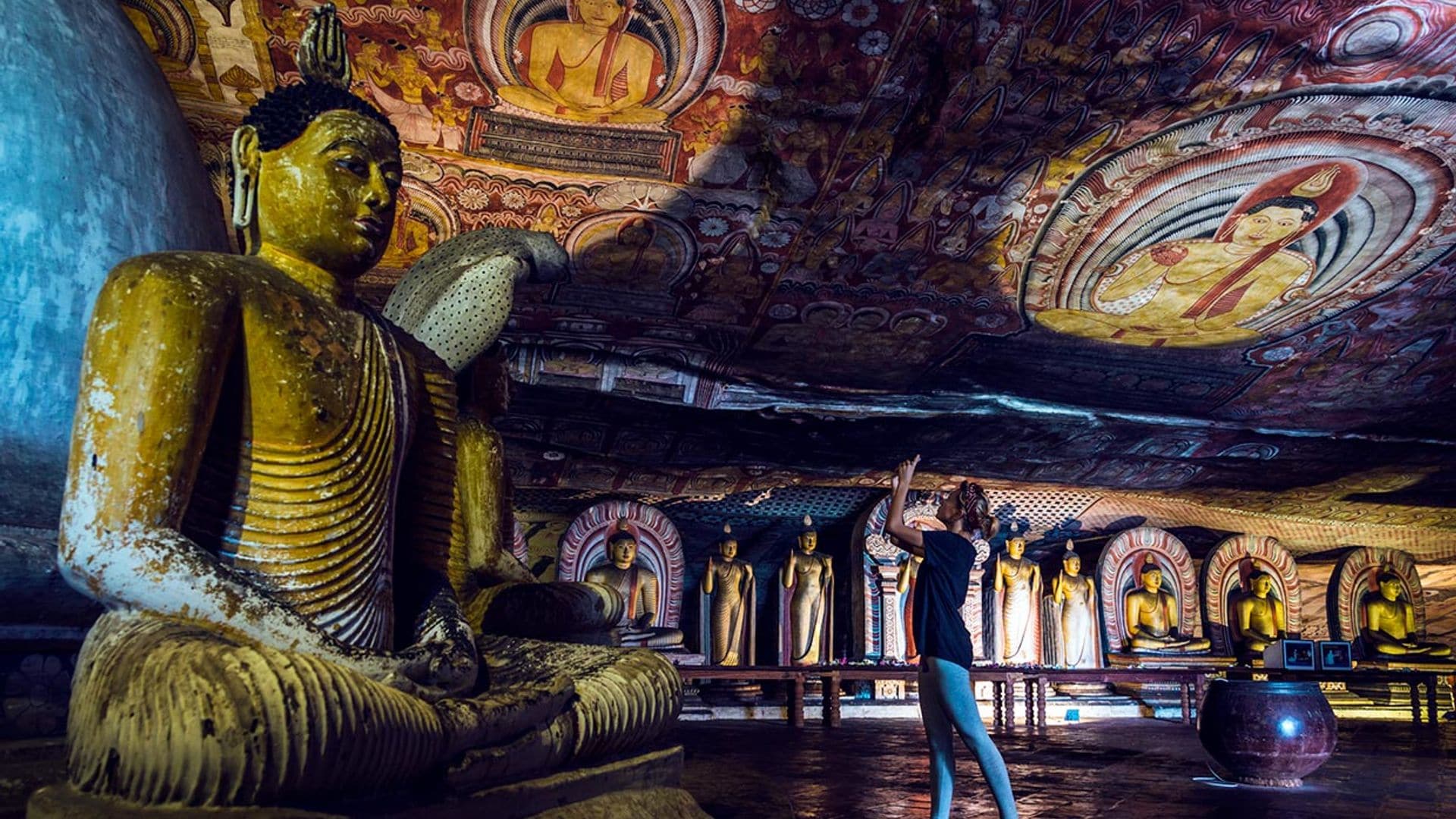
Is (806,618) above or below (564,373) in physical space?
below

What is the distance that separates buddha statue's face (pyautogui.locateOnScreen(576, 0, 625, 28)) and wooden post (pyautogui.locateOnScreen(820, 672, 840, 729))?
5.27 meters

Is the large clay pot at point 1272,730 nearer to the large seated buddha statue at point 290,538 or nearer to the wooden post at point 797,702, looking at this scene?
the large seated buddha statue at point 290,538

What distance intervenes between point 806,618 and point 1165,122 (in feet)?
18.6

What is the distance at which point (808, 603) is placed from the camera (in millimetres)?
9602

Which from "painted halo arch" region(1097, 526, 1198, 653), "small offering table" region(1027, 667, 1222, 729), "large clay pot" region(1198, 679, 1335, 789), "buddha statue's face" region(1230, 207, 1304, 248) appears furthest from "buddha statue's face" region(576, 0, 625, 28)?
"painted halo arch" region(1097, 526, 1198, 653)

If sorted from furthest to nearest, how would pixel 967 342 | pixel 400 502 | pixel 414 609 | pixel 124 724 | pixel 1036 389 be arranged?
pixel 1036 389 → pixel 967 342 → pixel 400 502 → pixel 414 609 → pixel 124 724

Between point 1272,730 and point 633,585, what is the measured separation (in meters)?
5.77

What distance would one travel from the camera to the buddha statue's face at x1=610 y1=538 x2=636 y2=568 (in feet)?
29.5

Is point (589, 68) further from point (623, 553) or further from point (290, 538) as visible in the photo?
point (623, 553)

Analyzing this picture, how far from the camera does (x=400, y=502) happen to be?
246 cm

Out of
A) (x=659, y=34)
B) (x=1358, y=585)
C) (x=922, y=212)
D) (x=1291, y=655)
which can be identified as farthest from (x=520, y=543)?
(x=1358, y=585)

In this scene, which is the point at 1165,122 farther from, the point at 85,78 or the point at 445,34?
the point at 85,78

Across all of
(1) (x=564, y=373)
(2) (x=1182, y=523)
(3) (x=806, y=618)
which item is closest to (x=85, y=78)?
(1) (x=564, y=373)

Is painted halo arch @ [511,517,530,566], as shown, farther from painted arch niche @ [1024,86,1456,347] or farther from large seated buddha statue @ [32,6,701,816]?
large seated buddha statue @ [32,6,701,816]
